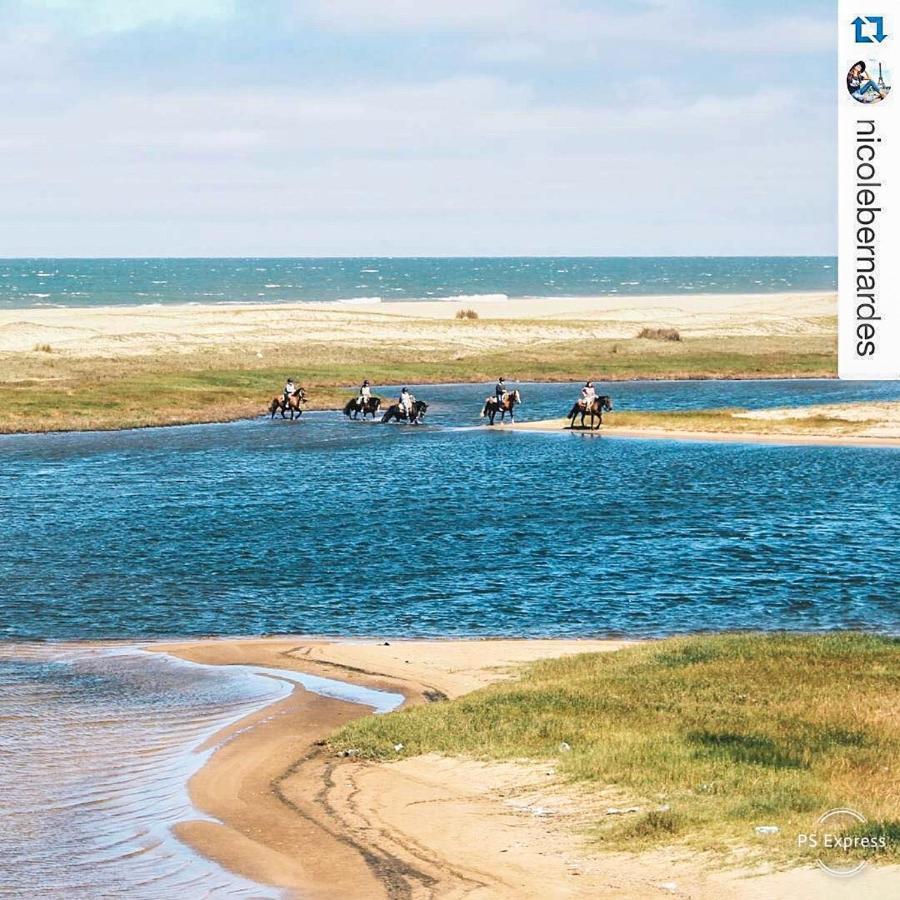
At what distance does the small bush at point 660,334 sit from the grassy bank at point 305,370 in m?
1.74

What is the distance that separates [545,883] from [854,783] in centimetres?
426

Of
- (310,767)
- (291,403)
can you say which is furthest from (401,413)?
(310,767)

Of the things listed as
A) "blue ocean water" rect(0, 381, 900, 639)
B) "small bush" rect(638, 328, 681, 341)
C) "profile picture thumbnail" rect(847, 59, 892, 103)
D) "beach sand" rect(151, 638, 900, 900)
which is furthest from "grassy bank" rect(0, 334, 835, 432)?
"beach sand" rect(151, 638, 900, 900)

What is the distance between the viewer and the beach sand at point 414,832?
14.6 m

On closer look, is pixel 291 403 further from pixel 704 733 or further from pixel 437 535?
pixel 704 733

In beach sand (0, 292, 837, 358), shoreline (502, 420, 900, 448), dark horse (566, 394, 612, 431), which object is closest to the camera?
shoreline (502, 420, 900, 448)

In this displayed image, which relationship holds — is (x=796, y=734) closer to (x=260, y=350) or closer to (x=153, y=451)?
(x=153, y=451)

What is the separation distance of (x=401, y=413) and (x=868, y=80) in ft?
138

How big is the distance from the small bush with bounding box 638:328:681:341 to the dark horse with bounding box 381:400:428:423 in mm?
48887

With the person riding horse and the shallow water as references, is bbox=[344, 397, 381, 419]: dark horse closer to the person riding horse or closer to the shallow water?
the person riding horse

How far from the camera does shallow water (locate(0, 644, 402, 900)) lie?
15953 mm

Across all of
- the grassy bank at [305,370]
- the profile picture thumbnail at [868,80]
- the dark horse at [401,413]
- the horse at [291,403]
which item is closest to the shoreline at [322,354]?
the grassy bank at [305,370]

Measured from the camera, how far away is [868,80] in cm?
3272

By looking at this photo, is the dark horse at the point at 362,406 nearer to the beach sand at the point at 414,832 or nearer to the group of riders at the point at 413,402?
the group of riders at the point at 413,402
